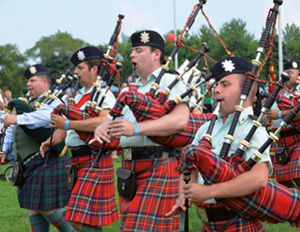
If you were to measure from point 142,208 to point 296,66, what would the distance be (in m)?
3.34

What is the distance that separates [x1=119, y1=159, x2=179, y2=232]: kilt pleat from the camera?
8.55 ft

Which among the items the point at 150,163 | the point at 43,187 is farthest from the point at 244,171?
the point at 43,187

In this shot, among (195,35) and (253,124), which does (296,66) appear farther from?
(195,35)

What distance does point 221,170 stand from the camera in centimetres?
182

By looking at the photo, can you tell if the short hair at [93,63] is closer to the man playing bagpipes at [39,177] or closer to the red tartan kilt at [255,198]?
the man playing bagpipes at [39,177]

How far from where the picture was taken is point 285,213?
6.24ft

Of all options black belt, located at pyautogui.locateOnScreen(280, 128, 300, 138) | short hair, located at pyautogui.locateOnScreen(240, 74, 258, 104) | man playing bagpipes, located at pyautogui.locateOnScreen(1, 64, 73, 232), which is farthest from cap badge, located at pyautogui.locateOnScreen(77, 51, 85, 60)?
black belt, located at pyautogui.locateOnScreen(280, 128, 300, 138)

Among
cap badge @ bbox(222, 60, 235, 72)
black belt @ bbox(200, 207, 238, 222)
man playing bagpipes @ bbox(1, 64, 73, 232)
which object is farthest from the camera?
man playing bagpipes @ bbox(1, 64, 73, 232)

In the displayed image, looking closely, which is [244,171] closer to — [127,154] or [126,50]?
[127,154]

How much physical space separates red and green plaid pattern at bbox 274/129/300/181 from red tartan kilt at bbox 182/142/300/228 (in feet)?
8.98

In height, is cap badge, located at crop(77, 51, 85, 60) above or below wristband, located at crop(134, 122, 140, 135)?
above

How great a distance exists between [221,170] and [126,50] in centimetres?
4874

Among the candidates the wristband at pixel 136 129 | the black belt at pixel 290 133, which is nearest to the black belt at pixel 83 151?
the wristband at pixel 136 129

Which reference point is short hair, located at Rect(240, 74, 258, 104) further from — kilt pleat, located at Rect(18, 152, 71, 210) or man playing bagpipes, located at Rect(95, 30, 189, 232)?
kilt pleat, located at Rect(18, 152, 71, 210)
